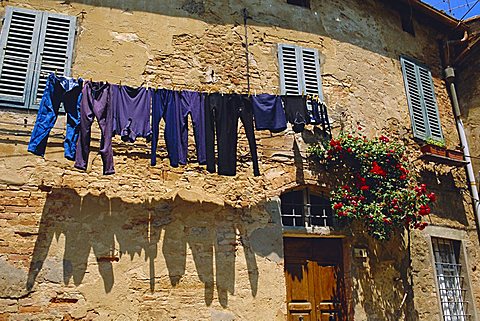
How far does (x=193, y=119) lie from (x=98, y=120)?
1.29 meters

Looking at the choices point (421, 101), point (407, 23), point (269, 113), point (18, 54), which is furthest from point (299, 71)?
point (18, 54)

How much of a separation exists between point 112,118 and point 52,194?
4.53ft

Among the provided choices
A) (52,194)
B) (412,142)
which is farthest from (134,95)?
(412,142)

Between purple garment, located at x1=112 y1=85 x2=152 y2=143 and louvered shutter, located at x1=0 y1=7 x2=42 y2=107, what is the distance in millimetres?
1483

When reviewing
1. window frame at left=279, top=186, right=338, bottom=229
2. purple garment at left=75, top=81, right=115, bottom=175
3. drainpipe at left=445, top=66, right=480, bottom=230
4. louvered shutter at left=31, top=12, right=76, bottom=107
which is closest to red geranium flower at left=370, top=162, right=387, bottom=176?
window frame at left=279, top=186, right=338, bottom=229

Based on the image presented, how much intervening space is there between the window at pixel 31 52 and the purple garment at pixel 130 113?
125 centimetres

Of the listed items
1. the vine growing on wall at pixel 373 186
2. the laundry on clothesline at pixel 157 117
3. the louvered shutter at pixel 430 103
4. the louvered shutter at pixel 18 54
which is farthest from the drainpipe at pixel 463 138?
the louvered shutter at pixel 18 54

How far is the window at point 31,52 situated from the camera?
648 cm

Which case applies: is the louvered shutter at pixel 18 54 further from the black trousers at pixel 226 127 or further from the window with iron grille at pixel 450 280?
the window with iron grille at pixel 450 280

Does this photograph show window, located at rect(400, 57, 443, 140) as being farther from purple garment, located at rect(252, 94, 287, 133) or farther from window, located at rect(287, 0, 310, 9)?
purple garment, located at rect(252, 94, 287, 133)

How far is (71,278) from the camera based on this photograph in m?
5.89

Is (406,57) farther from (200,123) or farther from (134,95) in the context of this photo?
(134,95)

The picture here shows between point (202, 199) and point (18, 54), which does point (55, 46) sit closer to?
point (18, 54)

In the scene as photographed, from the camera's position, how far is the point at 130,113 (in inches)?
240
